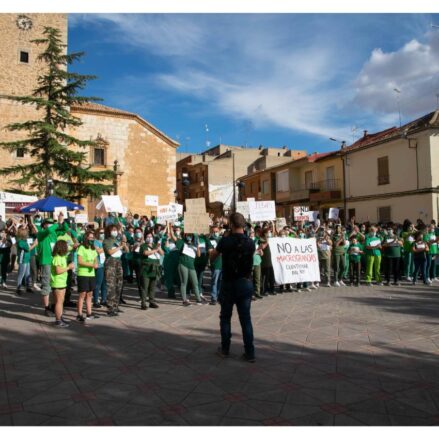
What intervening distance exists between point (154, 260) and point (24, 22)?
108ft

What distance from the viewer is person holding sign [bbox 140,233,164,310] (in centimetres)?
919

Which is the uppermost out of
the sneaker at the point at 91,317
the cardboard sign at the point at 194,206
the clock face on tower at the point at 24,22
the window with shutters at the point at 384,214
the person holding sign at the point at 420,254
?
the clock face on tower at the point at 24,22

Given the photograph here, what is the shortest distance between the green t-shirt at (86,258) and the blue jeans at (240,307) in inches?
129

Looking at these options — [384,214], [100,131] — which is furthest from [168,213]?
[100,131]

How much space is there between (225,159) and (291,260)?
161 feet

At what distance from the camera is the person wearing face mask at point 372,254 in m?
12.8

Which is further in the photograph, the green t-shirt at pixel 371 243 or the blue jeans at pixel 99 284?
the green t-shirt at pixel 371 243

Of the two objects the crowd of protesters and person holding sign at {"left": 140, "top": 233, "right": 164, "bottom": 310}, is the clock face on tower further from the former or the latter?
person holding sign at {"left": 140, "top": 233, "right": 164, "bottom": 310}

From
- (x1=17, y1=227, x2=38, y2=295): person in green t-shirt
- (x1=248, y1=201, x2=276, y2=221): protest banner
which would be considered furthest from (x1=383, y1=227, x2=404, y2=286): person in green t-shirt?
(x1=17, y1=227, x2=38, y2=295): person in green t-shirt

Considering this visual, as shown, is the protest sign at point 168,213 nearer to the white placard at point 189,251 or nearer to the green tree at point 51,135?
the white placard at point 189,251

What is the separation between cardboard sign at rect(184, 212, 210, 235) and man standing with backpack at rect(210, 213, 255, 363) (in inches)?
154

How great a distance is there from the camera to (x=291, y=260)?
471 inches

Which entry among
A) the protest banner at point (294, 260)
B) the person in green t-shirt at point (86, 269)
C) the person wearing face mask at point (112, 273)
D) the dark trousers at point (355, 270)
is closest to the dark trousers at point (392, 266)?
the dark trousers at point (355, 270)

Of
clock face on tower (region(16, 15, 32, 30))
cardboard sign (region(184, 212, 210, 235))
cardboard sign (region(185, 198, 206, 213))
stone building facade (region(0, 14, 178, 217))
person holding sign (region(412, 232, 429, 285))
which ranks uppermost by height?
clock face on tower (region(16, 15, 32, 30))
